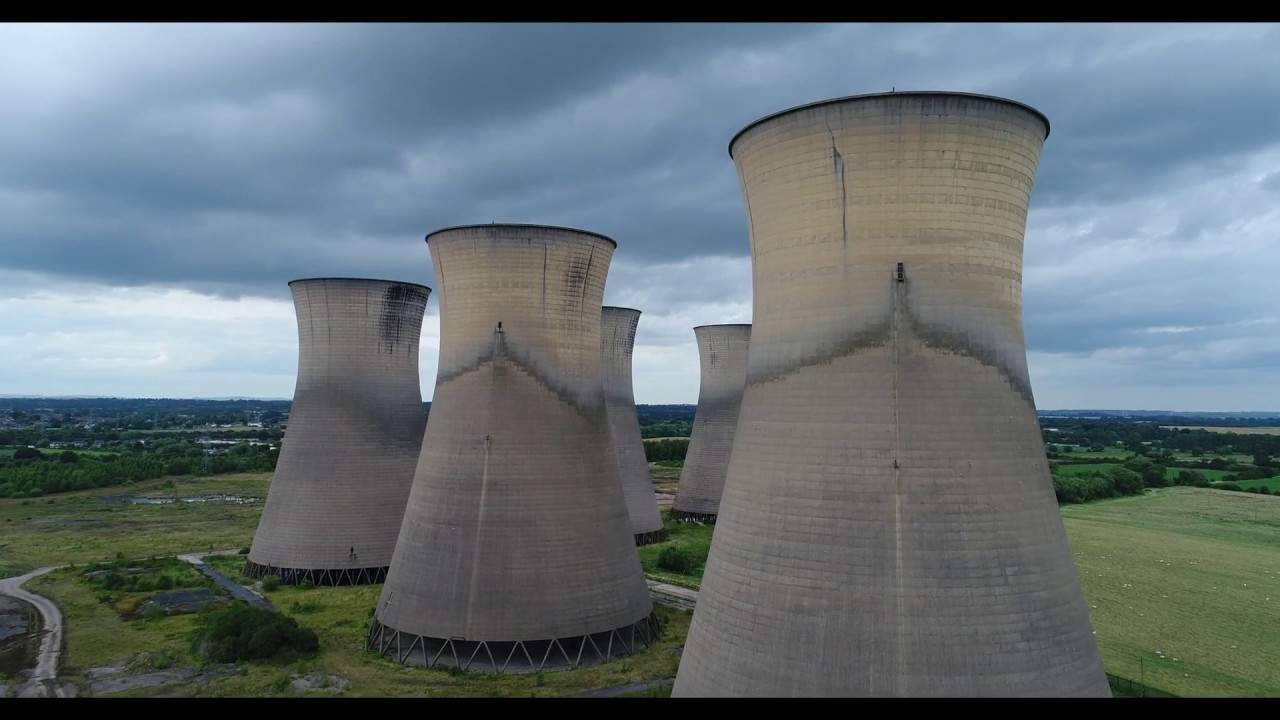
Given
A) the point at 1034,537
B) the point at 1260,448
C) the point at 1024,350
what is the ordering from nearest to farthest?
the point at 1034,537 < the point at 1024,350 < the point at 1260,448

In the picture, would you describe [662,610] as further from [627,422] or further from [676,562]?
[627,422]

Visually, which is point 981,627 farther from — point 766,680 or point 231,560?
point 231,560

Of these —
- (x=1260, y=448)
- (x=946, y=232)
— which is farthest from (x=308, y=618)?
(x=1260, y=448)

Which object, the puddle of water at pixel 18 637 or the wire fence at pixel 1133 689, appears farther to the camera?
the puddle of water at pixel 18 637

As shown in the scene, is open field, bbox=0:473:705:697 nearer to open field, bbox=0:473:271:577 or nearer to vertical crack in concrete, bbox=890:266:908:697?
open field, bbox=0:473:271:577

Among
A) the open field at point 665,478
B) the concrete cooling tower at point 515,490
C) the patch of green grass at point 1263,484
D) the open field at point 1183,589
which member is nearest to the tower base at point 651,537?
the open field at point 1183,589

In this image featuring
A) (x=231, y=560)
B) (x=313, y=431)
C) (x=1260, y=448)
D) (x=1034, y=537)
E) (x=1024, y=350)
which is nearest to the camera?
(x=1034, y=537)

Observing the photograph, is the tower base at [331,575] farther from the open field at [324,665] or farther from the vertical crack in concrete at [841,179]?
the vertical crack in concrete at [841,179]
